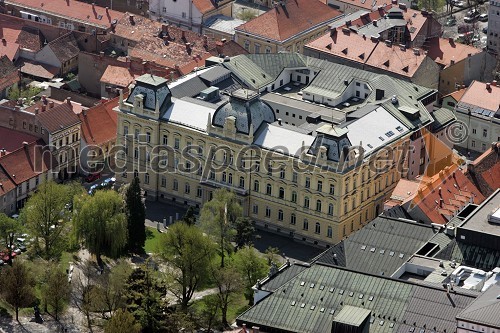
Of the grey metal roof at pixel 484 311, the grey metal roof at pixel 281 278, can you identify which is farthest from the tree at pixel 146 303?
the grey metal roof at pixel 484 311

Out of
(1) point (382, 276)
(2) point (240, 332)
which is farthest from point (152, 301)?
(1) point (382, 276)

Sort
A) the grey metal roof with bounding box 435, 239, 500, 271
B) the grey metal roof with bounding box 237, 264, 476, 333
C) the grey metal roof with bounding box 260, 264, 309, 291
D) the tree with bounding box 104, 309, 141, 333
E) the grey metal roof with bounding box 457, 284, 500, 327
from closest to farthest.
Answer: the grey metal roof with bounding box 457, 284, 500, 327
the grey metal roof with bounding box 237, 264, 476, 333
the grey metal roof with bounding box 260, 264, 309, 291
the tree with bounding box 104, 309, 141, 333
the grey metal roof with bounding box 435, 239, 500, 271

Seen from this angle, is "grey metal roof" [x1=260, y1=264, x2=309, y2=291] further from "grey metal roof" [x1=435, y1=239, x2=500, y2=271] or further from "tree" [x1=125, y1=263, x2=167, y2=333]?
"grey metal roof" [x1=435, y1=239, x2=500, y2=271]

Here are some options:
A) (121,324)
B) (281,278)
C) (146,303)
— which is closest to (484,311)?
(281,278)

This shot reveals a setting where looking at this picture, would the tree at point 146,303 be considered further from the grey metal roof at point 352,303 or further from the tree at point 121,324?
the grey metal roof at point 352,303

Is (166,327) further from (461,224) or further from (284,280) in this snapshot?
(461,224)

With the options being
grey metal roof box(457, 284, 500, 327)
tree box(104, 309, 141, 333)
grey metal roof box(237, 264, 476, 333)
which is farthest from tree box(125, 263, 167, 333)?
grey metal roof box(457, 284, 500, 327)
